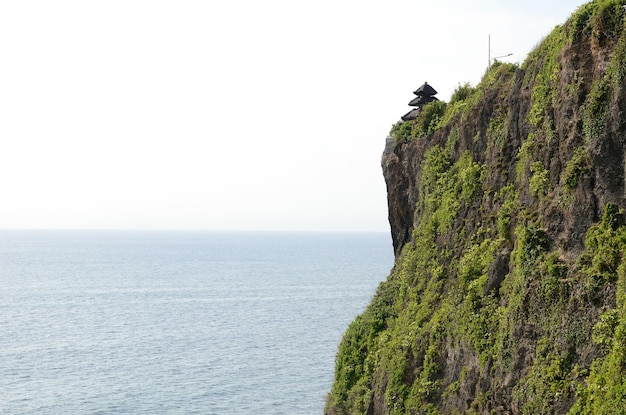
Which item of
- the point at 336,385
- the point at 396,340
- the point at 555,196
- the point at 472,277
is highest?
the point at 555,196

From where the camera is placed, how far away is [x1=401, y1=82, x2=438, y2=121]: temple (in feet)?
119

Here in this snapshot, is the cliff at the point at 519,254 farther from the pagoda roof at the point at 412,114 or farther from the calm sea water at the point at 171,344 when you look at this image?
the calm sea water at the point at 171,344

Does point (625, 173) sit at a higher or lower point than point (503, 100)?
lower

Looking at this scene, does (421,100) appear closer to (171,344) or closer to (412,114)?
(412,114)

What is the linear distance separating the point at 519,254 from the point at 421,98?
16.4 metres

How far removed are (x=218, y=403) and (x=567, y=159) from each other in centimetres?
4133

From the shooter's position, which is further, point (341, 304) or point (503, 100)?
point (341, 304)

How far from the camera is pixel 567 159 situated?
824 inches

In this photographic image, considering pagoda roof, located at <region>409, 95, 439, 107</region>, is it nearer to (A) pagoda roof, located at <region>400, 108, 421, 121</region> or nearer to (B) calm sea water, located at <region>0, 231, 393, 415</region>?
(A) pagoda roof, located at <region>400, 108, 421, 121</region>

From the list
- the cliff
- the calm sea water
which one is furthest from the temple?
the calm sea water

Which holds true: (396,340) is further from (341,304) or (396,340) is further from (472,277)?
(341,304)

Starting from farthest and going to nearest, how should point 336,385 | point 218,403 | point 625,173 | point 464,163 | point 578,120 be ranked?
point 218,403, point 336,385, point 464,163, point 578,120, point 625,173

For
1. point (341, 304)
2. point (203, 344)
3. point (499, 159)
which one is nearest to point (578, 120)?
point (499, 159)

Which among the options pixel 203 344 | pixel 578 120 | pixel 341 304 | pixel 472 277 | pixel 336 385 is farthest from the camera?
pixel 341 304
